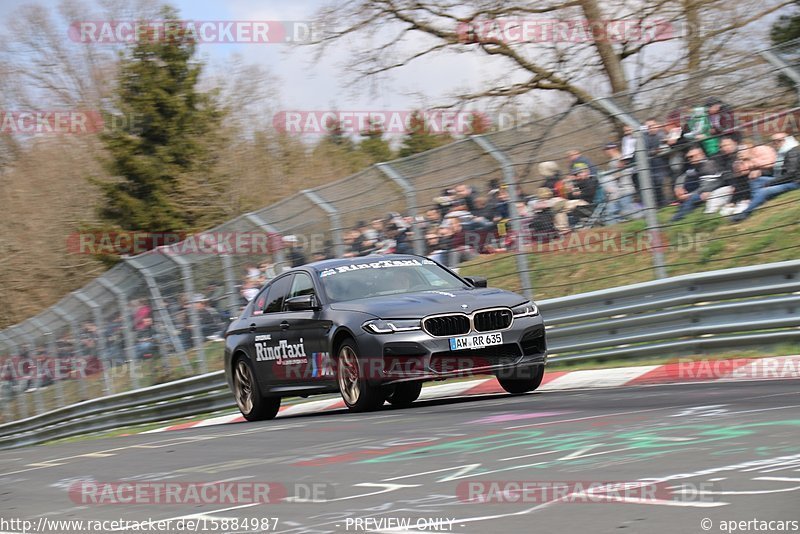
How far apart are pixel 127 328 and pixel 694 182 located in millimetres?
10975

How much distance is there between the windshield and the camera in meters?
11.4

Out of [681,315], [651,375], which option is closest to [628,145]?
[681,315]

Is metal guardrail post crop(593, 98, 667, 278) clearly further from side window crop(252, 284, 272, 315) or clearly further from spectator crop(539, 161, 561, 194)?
side window crop(252, 284, 272, 315)

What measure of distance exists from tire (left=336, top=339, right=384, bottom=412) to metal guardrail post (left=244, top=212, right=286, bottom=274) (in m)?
5.99

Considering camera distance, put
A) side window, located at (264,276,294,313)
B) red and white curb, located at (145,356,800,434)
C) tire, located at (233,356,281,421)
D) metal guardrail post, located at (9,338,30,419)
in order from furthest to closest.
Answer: metal guardrail post, located at (9,338,30,419), tire, located at (233,356,281,421), side window, located at (264,276,294,313), red and white curb, located at (145,356,800,434)

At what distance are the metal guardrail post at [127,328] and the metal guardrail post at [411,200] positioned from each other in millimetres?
6859

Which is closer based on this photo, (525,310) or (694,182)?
(525,310)

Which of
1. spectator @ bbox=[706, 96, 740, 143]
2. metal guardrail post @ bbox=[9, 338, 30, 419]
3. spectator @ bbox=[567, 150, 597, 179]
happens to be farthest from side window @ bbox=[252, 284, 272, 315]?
metal guardrail post @ bbox=[9, 338, 30, 419]

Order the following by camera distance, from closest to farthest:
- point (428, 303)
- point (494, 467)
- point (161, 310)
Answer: point (494, 467) < point (428, 303) < point (161, 310)

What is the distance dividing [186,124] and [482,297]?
3494cm

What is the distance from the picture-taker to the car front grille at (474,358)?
10258 mm

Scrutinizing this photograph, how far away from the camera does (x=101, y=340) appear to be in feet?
68.3

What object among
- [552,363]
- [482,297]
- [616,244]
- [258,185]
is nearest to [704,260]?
[616,244]

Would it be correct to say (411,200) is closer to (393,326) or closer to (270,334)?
(270,334)
